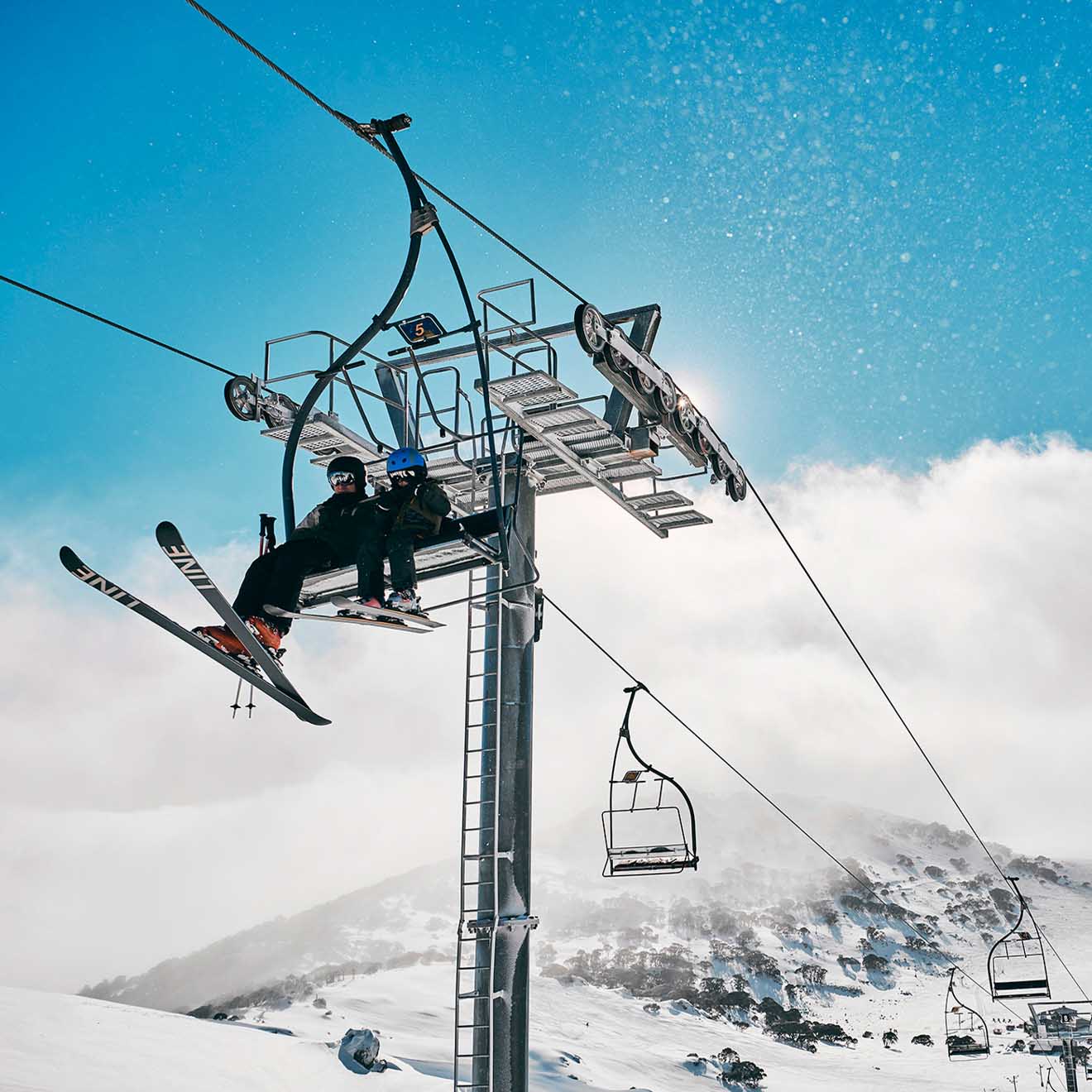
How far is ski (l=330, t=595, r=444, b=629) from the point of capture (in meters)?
8.42

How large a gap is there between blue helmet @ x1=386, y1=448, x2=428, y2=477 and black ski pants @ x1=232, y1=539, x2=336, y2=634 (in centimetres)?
86

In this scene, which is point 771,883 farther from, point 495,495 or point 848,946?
point 495,495

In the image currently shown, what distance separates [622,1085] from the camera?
2489 inches

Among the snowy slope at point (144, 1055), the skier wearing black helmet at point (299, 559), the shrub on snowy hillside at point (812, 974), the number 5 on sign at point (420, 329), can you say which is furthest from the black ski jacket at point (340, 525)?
the shrub on snowy hillside at point (812, 974)

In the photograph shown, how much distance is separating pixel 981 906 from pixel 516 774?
17303cm

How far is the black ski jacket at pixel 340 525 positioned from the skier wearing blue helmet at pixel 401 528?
0.10 meters

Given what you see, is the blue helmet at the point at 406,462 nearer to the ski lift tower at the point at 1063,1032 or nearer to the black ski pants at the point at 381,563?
the black ski pants at the point at 381,563

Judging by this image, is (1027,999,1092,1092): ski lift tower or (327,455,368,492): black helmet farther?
(1027,999,1092,1092): ski lift tower

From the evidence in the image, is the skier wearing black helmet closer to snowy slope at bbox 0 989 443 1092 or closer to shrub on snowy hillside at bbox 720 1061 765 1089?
snowy slope at bbox 0 989 443 1092

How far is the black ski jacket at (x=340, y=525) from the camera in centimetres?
882

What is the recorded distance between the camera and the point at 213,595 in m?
7.68

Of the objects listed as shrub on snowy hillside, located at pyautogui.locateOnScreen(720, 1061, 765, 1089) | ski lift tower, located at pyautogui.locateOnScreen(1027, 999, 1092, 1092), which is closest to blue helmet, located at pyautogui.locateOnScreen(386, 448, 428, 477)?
ski lift tower, located at pyautogui.locateOnScreen(1027, 999, 1092, 1092)

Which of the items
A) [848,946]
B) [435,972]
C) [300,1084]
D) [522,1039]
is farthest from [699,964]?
[522,1039]

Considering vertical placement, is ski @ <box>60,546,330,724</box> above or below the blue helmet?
below
